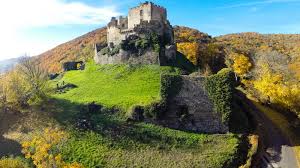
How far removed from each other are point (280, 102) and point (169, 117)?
21.3 meters

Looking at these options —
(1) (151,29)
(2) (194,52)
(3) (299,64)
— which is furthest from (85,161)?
(3) (299,64)

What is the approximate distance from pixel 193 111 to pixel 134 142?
8216 mm

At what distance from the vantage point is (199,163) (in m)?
41.9

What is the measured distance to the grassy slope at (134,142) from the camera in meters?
42.6

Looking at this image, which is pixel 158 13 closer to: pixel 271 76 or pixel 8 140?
pixel 271 76

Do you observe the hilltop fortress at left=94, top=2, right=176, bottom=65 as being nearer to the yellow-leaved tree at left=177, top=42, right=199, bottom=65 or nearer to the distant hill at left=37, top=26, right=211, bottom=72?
Answer: the yellow-leaved tree at left=177, top=42, right=199, bottom=65

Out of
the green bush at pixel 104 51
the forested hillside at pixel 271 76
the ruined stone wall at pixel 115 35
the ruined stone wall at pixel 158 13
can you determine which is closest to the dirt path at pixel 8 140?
the green bush at pixel 104 51

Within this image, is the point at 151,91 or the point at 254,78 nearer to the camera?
the point at 151,91

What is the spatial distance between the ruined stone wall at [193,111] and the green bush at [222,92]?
0.63 metres

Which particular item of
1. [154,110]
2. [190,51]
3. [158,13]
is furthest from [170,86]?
[190,51]

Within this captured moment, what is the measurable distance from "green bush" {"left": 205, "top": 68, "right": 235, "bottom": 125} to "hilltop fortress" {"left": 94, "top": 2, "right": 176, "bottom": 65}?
15258 millimetres

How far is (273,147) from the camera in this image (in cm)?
4809

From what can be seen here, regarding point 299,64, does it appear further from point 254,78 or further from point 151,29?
point 151,29

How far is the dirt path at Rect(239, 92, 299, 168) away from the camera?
145 ft
